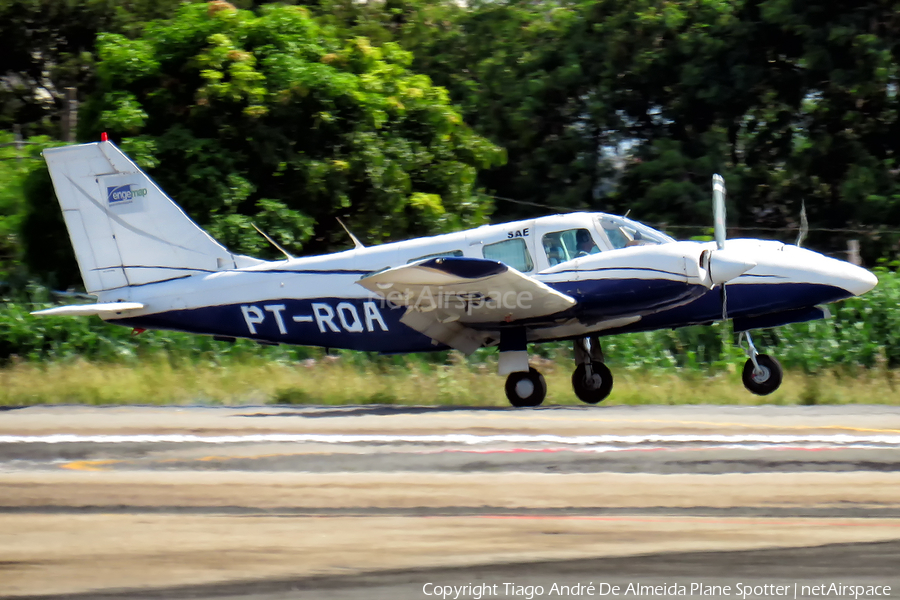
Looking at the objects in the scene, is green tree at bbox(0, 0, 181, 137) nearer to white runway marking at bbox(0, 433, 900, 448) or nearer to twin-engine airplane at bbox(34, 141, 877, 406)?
twin-engine airplane at bbox(34, 141, 877, 406)

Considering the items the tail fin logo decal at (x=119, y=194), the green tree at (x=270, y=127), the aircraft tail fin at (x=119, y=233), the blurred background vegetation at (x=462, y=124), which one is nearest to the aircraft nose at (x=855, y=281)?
the blurred background vegetation at (x=462, y=124)

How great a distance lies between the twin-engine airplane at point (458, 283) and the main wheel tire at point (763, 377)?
15 millimetres

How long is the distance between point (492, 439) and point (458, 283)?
2.90 meters

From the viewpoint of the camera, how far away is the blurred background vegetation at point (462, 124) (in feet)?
57.3

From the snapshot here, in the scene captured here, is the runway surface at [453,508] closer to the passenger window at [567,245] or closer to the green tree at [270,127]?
the passenger window at [567,245]

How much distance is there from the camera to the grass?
13.1 meters

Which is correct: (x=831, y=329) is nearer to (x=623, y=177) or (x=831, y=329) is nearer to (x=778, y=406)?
(x=778, y=406)

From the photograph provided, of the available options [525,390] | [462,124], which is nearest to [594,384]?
[525,390]

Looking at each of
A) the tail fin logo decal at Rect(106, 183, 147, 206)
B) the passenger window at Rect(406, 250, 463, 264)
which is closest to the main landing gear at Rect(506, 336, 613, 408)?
the passenger window at Rect(406, 250, 463, 264)

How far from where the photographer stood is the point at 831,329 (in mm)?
15570

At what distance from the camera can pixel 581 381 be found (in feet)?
41.8

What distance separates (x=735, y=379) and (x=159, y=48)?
11.0 metres

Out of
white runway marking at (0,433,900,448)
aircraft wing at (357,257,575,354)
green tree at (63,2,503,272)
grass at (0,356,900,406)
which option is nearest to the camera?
white runway marking at (0,433,900,448)

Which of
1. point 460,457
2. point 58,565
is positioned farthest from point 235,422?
point 58,565
